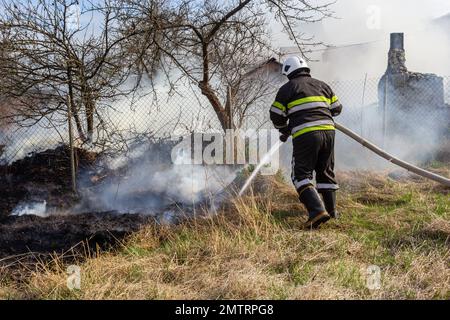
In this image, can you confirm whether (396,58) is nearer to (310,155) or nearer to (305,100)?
(305,100)

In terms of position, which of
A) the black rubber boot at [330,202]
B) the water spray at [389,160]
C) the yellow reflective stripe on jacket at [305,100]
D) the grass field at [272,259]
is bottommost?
the grass field at [272,259]

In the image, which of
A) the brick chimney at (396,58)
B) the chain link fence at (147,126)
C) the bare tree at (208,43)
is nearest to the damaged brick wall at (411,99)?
the brick chimney at (396,58)

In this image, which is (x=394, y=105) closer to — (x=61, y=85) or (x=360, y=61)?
(x=61, y=85)

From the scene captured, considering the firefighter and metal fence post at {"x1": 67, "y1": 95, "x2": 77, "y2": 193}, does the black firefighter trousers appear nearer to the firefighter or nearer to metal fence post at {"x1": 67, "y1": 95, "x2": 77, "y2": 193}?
the firefighter

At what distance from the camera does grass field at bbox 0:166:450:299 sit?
3.21 metres

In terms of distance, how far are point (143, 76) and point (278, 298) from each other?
224 inches

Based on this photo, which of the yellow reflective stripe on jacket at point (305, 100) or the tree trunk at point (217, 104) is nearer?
the yellow reflective stripe on jacket at point (305, 100)

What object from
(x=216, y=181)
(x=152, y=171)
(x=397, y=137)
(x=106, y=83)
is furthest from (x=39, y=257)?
(x=397, y=137)

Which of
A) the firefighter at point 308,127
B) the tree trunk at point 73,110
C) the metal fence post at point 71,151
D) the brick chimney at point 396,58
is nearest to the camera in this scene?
the firefighter at point 308,127

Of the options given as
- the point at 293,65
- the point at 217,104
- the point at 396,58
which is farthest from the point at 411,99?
the point at 293,65

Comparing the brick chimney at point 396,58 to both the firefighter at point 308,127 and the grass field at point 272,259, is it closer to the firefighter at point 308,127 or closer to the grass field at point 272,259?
the grass field at point 272,259

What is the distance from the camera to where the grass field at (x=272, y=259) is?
3.21 meters

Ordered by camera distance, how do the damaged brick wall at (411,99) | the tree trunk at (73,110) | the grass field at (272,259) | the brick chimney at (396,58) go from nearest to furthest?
the grass field at (272,259) → the tree trunk at (73,110) → the damaged brick wall at (411,99) → the brick chimney at (396,58)

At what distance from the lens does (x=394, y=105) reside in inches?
517
